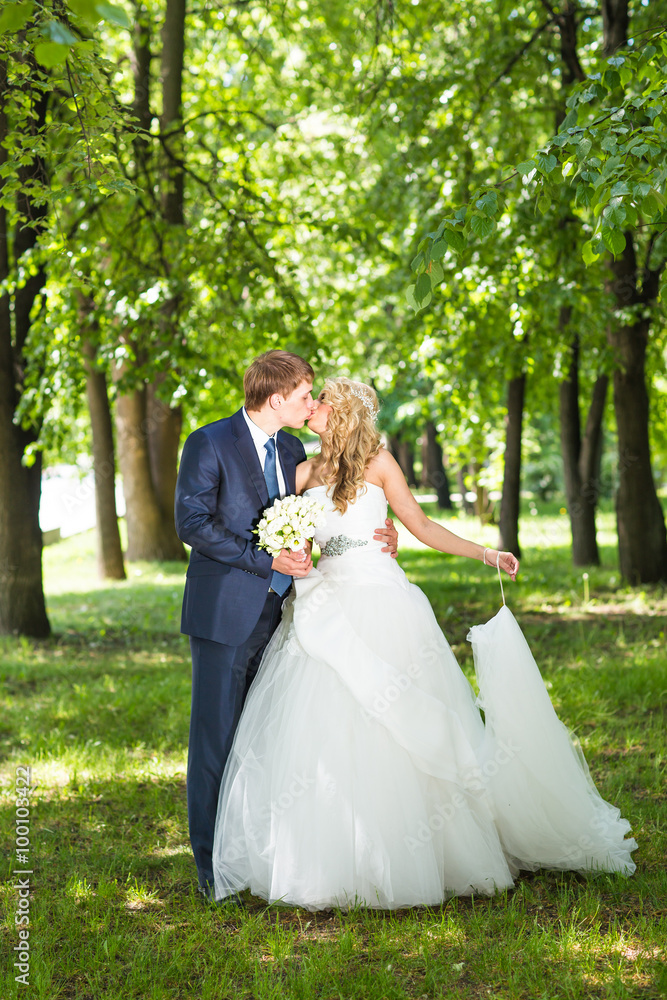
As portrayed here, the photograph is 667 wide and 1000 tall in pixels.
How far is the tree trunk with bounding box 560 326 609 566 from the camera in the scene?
11727mm

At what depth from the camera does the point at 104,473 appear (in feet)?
36.1

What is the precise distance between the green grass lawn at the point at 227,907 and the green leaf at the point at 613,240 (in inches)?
99.5

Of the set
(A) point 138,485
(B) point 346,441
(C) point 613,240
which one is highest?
(C) point 613,240

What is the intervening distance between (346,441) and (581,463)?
8.85m

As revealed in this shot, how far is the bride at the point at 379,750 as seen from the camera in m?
3.36

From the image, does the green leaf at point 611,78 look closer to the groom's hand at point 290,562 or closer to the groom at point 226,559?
the groom at point 226,559

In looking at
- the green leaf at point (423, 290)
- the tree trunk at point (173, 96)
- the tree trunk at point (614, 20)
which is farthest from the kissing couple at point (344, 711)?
the tree trunk at point (614, 20)

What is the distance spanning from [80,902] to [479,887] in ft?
5.54

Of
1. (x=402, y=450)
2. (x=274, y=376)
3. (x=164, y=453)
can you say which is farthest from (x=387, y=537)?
(x=402, y=450)

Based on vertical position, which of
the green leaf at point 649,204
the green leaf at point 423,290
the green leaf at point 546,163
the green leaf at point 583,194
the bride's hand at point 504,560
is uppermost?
the green leaf at point 546,163

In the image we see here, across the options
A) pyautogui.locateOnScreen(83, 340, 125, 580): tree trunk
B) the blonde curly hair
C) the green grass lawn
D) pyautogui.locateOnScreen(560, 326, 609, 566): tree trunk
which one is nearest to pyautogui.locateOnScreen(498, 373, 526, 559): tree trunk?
pyautogui.locateOnScreen(560, 326, 609, 566): tree trunk

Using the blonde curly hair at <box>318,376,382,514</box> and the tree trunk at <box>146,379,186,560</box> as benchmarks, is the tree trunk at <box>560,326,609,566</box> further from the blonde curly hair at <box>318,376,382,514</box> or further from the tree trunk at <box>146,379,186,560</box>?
the blonde curly hair at <box>318,376,382,514</box>

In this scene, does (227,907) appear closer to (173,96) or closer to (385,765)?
(385,765)

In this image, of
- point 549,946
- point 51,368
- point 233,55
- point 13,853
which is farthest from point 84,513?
point 549,946
